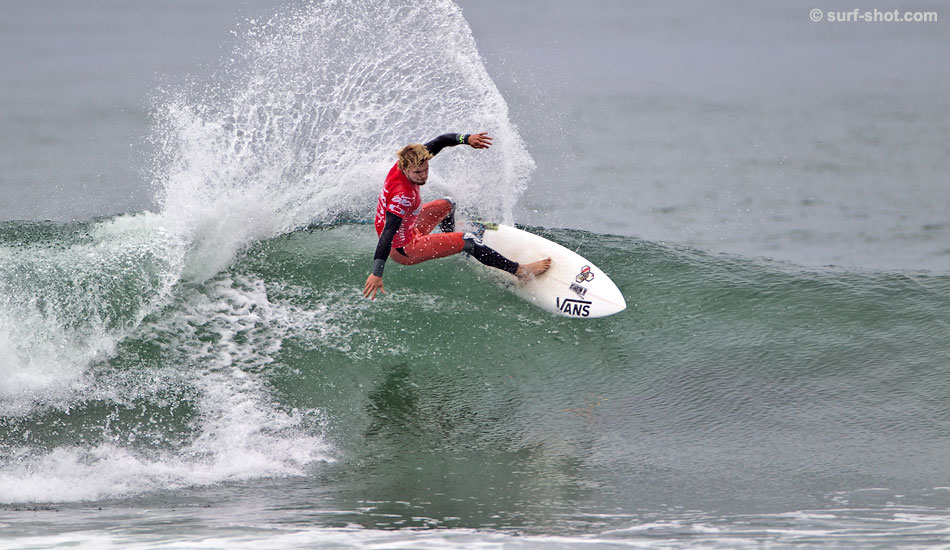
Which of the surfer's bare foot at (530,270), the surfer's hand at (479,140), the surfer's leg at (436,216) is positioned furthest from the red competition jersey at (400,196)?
the surfer's bare foot at (530,270)

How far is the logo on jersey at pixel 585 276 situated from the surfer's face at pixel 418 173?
187 cm

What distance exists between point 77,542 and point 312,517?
1.29 meters

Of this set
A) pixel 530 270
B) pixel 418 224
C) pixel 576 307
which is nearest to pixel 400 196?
pixel 418 224

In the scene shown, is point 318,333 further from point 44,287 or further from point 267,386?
point 44,287

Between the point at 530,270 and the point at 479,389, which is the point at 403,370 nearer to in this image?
the point at 479,389

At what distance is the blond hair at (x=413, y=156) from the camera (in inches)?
301

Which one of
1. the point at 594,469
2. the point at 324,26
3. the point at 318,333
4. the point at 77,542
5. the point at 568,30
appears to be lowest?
the point at 77,542

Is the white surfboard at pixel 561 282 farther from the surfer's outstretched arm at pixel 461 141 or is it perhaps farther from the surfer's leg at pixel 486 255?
the surfer's outstretched arm at pixel 461 141

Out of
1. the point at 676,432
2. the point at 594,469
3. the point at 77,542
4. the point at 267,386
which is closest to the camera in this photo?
the point at 77,542

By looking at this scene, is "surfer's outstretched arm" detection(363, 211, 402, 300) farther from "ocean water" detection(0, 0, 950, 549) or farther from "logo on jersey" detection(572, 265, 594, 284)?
"logo on jersey" detection(572, 265, 594, 284)

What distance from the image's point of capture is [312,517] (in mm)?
5531

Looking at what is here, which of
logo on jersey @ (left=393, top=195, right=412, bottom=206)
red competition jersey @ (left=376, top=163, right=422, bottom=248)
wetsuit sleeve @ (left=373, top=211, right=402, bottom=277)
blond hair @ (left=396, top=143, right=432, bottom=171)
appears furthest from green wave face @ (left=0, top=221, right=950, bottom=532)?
blond hair @ (left=396, top=143, right=432, bottom=171)

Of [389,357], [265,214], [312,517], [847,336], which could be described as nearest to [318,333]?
[389,357]

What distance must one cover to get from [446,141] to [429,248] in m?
0.97
